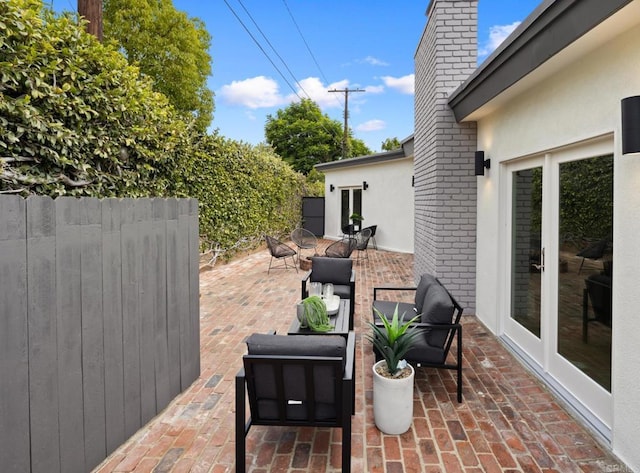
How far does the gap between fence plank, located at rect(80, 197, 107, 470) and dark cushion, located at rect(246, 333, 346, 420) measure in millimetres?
955

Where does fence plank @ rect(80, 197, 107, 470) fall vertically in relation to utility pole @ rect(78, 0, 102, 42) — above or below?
below

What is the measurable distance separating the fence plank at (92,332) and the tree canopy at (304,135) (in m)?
29.3

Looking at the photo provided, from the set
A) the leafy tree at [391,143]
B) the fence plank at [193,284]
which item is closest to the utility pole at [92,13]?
the fence plank at [193,284]

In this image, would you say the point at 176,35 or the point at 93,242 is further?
the point at 176,35

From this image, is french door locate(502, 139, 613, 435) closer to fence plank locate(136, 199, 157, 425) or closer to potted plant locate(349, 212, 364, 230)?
fence plank locate(136, 199, 157, 425)

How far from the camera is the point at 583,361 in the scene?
3.19 meters

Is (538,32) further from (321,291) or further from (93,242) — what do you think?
(93,242)

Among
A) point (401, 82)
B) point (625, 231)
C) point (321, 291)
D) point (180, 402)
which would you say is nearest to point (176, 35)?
point (321, 291)

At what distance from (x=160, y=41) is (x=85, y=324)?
14.8 m

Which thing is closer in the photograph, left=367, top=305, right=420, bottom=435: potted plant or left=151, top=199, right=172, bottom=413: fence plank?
left=367, top=305, right=420, bottom=435: potted plant

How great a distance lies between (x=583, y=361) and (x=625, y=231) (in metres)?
1.23

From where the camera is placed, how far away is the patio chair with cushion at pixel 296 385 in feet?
7.98

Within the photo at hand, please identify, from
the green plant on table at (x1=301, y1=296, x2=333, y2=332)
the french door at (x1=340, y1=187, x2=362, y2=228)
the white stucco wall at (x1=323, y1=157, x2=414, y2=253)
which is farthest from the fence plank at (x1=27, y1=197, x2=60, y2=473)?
the french door at (x1=340, y1=187, x2=362, y2=228)

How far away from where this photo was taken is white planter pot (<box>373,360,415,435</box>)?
2.86 m
